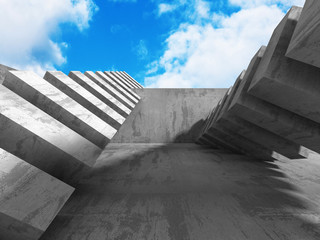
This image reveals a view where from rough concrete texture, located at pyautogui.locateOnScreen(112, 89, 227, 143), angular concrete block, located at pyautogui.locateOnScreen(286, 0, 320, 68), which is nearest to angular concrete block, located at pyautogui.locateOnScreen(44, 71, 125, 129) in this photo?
angular concrete block, located at pyautogui.locateOnScreen(286, 0, 320, 68)

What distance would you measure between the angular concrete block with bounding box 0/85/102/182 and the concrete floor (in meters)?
0.92

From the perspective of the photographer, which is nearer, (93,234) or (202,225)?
(93,234)

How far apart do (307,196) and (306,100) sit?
92.8 inches

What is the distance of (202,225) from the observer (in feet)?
8.78

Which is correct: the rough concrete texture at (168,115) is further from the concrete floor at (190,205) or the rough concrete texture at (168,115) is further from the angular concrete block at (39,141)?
the angular concrete block at (39,141)

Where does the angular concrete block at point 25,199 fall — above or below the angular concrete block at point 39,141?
below

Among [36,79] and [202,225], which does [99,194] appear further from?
[36,79]

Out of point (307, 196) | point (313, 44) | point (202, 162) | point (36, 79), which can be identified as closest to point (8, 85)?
point (36, 79)

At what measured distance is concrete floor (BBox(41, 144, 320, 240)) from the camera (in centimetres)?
254

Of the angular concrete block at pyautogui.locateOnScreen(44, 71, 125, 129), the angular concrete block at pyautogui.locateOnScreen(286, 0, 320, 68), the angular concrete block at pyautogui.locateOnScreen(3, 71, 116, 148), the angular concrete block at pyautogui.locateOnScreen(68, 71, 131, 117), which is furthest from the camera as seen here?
the angular concrete block at pyautogui.locateOnScreen(68, 71, 131, 117)

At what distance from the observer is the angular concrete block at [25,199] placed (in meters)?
1.83

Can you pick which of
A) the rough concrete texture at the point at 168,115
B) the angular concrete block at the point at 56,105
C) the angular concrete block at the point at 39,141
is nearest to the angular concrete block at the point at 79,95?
the angular concrete block at the point at 56,105

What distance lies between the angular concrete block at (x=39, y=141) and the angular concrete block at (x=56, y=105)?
0.35 meters

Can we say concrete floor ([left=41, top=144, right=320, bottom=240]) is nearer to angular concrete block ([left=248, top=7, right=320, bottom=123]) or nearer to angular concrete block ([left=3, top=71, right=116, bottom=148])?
angular concrete block ([left=3, top=71, right=116, bottom=148])
